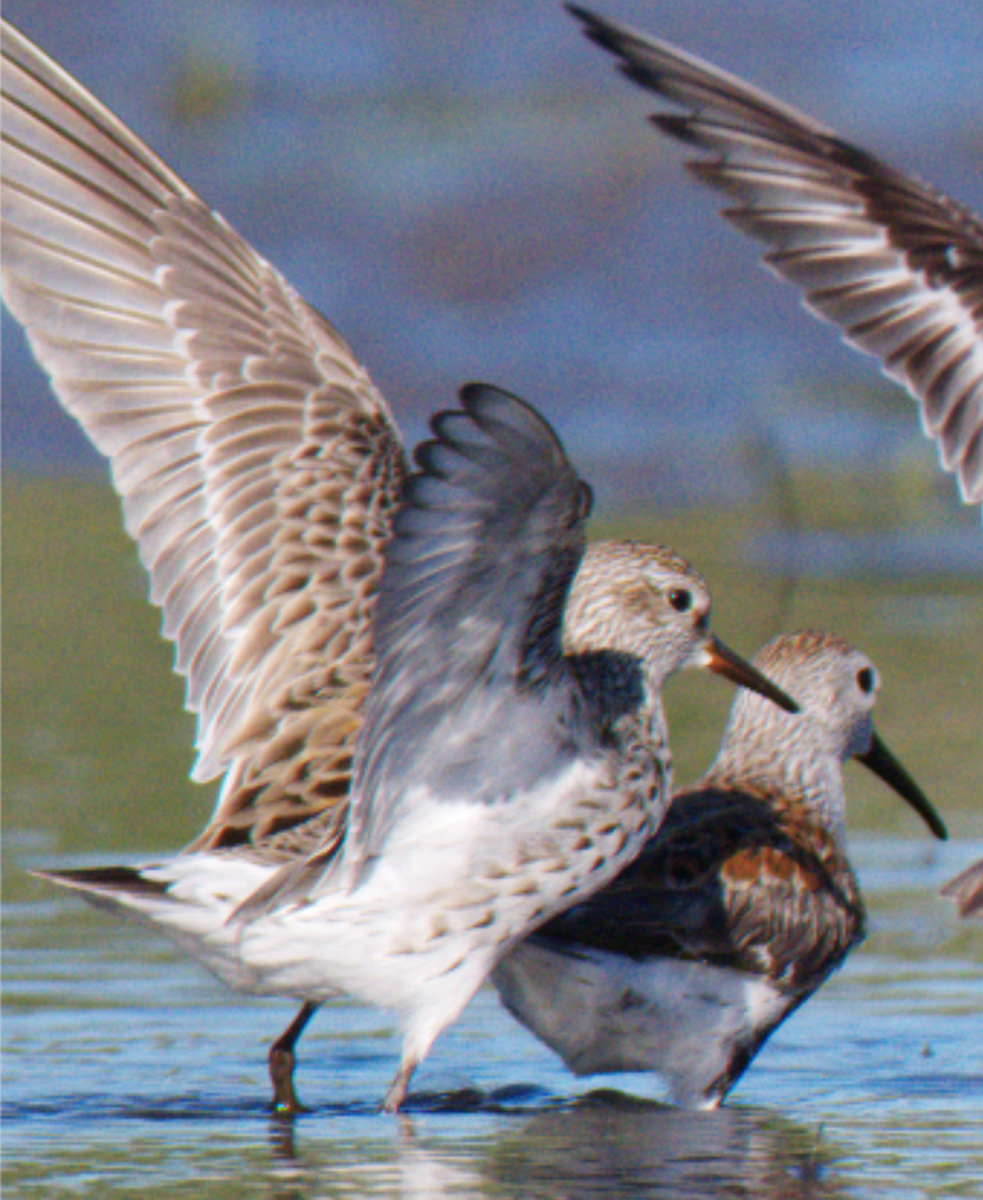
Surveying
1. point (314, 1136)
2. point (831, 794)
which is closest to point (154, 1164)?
point (314, 1136)

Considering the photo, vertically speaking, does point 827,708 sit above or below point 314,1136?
above

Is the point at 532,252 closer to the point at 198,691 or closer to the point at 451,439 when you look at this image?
the point at 198,691

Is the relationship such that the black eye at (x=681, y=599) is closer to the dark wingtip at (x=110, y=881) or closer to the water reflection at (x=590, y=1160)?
the water reflection at (x=590, y=1160)

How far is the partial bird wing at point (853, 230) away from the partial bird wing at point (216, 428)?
110 centimetres

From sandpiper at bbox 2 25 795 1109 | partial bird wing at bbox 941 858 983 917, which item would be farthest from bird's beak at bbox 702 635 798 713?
partial bird wing at bbox 941 858 983 917

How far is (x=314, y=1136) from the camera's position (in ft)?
20.1

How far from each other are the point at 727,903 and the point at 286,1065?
110cm

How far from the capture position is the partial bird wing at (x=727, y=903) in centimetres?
647

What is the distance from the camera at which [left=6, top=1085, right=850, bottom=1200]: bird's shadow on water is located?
18.4 feet

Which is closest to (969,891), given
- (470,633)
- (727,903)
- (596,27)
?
(727,903)

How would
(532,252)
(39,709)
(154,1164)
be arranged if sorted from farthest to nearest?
(532,252) < (39,709) < (154,1164)

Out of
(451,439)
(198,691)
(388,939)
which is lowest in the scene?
(388,939)

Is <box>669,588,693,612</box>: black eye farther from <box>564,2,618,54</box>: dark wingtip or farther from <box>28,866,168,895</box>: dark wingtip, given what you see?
<box>28,866,168,895</box>: dark wingtip

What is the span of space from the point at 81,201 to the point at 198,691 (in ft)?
4.10
